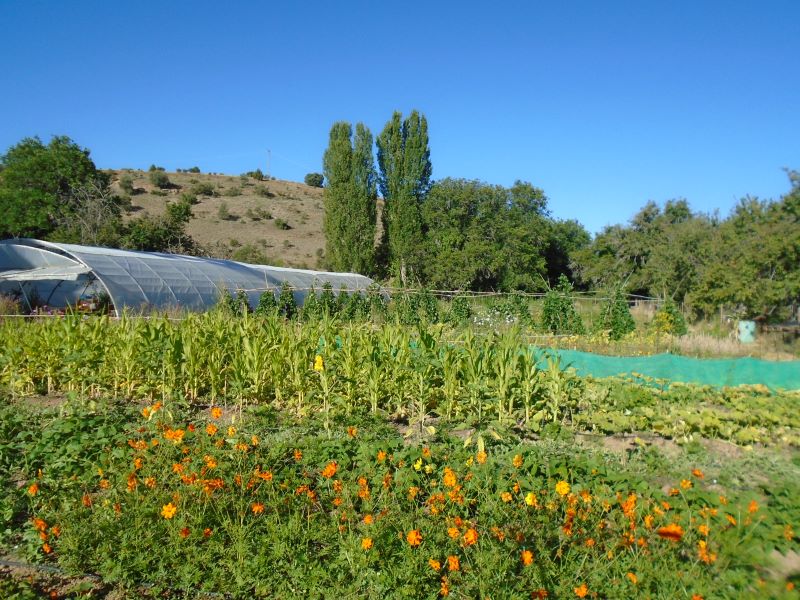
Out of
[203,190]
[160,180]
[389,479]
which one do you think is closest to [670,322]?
[389,479]

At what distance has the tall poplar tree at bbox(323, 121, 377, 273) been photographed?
104ft

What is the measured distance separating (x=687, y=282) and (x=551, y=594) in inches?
837

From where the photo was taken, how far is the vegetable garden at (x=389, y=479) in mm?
2852

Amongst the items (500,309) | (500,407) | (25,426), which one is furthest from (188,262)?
(500,407)

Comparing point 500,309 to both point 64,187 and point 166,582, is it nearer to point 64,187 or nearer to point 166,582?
point 166,582

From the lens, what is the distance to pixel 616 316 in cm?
→ 1497

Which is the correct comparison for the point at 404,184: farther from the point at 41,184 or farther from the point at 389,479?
the point at 389,479

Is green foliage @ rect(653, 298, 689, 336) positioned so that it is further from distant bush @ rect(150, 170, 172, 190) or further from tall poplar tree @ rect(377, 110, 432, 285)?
distant bush @ rect(150, 170, 172, 190)

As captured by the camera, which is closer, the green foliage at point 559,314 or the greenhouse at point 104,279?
the greenhouse at point 104,279

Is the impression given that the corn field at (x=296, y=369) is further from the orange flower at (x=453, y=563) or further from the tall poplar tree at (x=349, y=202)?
the tall poplar tree at (x=349, y=202)

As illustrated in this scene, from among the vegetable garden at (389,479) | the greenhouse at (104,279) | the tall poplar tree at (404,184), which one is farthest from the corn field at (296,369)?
the tall poplar tree at (404,184)

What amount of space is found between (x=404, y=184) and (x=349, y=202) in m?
3.00

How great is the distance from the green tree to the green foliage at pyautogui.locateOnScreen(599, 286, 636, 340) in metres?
24.8

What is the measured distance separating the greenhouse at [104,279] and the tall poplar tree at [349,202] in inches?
556
